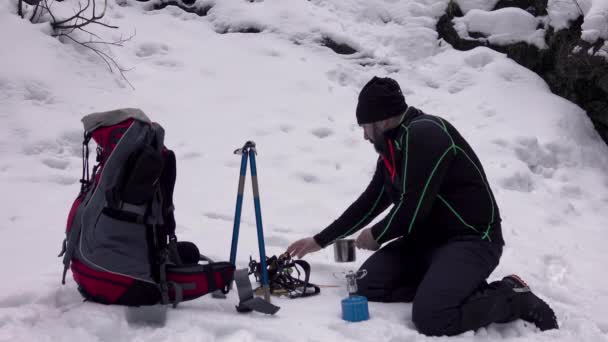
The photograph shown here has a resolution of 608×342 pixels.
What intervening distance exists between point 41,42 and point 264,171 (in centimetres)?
320

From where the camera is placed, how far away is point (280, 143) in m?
6.27

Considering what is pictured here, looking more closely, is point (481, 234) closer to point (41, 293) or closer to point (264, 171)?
point (41, 293)

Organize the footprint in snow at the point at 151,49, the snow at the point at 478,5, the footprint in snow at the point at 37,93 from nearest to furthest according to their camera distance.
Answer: the footprint in snow at the point at 37,93 → the footprint in snow at the point at 151,49 → the snow at the point at 478,5

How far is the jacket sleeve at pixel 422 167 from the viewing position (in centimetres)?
287

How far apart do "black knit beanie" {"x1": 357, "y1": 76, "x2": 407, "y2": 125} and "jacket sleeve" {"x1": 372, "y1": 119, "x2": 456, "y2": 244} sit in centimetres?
18

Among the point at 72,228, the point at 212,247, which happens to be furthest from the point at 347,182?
the point at 72,228

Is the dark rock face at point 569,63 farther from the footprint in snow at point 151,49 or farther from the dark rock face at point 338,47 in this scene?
the footprint in snow at point 151,49

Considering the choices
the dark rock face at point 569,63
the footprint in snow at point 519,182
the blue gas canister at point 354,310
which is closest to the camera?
the blue gas canister at point 354,310

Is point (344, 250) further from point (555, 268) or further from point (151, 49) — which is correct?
point (151, 49)

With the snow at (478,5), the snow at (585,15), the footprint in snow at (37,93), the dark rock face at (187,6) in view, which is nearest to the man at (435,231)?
the footprint in snow at (37,93)

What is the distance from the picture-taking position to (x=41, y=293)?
2.68 meters

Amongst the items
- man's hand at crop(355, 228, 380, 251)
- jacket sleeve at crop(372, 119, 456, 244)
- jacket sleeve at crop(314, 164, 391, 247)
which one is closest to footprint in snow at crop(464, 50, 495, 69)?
jacket sleeve at crop(314, 164, 391, 247)

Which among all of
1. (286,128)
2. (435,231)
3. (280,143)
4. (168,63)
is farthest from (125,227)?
(168,63)

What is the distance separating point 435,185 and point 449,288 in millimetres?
555
